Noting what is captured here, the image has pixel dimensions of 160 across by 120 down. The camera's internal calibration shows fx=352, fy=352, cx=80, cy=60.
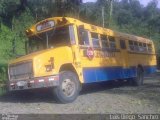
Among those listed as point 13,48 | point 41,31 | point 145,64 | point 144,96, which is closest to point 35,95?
point 41,31

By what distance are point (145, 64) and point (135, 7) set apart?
3914 inches

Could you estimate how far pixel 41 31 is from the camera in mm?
13289

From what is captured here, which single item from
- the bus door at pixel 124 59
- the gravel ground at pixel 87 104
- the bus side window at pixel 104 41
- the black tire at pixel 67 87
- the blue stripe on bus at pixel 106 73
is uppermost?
the bus side window at pixel 104 41

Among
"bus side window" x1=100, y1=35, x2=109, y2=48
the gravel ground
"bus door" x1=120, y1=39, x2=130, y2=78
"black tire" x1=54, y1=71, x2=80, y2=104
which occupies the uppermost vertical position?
"bus side window" x1=100, y1=35, x2=109, y2=48

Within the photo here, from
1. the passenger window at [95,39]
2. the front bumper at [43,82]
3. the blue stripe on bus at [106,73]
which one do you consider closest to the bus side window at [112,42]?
the blue stripe on bus at [106,73]

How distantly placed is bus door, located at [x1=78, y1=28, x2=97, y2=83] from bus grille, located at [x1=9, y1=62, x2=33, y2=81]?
6.82 ft

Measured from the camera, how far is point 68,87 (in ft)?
39.0

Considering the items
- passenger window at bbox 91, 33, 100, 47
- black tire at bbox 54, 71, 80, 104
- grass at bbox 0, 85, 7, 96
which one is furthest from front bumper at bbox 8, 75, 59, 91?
grass at bbox 0, 85, 7, 96

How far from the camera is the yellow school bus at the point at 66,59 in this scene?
1130 cm

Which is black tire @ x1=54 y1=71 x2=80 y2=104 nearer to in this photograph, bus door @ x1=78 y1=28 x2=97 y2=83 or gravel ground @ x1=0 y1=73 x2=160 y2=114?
gravel ground @ x1=0 y1=73 x2=160 y2=114

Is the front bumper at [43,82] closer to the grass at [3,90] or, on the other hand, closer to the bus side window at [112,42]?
the grass at [3,90]

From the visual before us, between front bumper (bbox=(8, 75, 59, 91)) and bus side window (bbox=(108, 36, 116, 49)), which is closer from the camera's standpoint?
front bumper (bbox=(8, 75, 59, 91))

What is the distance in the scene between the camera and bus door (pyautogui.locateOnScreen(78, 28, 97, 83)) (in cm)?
1262

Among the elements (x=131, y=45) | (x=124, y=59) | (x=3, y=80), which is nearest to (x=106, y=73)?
(x=124, y=59)
